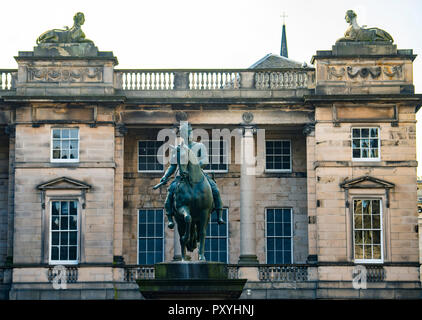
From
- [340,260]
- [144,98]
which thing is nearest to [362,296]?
[340,260]

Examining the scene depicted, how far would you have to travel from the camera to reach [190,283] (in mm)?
20219

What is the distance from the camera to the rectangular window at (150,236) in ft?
133

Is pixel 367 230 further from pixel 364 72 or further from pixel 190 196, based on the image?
pixel 190 196

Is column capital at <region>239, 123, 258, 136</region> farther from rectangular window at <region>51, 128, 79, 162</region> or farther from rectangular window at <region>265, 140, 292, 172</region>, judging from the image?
rectangular window at <region>51, 128, 79, 162</region>

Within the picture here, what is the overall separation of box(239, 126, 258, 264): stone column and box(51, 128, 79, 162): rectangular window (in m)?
6.66

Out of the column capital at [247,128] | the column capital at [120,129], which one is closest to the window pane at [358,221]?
the column capital at [247,128]

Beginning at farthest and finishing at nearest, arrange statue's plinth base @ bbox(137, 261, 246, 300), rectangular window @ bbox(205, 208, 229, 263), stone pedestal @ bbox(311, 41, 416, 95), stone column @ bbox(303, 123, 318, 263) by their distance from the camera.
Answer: rectangular window @ bbox(205, 208, 229, 263) → stone pedestal @ bbox(311, 41, 416, 95) → stone column @ bbox(303, 123, 318, 263) → statue's plinth base @ bbox(137, 261, 246, 300)

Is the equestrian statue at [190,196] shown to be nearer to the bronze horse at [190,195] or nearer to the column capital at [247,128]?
the bronze horse at [190,195]

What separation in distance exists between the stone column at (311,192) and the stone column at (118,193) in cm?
734

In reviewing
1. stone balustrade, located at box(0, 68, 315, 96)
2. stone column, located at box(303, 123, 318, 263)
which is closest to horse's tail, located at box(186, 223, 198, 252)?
stone column, located at box(303, 123, 318, 263)

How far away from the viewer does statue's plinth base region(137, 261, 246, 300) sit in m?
20.2

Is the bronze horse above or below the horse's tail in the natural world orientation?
above

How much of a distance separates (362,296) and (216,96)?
9772mm
